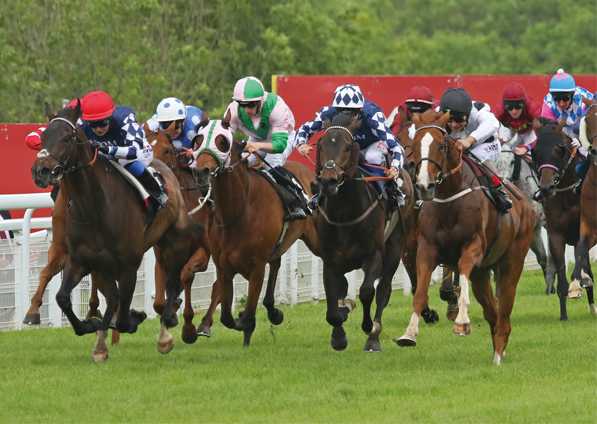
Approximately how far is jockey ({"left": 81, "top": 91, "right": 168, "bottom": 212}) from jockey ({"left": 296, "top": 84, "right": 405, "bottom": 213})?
1.24 m

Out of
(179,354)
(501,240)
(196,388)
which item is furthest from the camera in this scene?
(179,354)

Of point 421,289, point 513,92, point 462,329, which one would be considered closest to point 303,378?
point 421,289

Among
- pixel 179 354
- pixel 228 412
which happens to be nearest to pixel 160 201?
pixel 179 354

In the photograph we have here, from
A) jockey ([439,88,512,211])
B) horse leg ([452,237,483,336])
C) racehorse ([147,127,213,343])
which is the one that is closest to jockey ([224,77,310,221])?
racehorse ([147,127,213,343])

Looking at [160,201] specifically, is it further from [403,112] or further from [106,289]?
[403,112]

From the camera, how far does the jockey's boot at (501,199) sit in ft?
25.8

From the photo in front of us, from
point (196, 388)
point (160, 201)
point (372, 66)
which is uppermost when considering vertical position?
point (160, 201)

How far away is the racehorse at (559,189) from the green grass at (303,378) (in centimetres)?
78

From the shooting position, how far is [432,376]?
7285 millimetres

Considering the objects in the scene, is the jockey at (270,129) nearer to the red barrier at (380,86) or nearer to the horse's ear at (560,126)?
the horse's ear at (560,126)

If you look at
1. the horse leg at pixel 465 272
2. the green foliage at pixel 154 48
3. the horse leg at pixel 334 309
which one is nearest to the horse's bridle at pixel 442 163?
the horse leg at pixel 465 272

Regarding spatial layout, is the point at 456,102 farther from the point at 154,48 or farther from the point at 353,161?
the point at 154,48

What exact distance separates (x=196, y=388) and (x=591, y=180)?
16.8ft

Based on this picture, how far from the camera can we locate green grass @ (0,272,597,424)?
20.1 ft
